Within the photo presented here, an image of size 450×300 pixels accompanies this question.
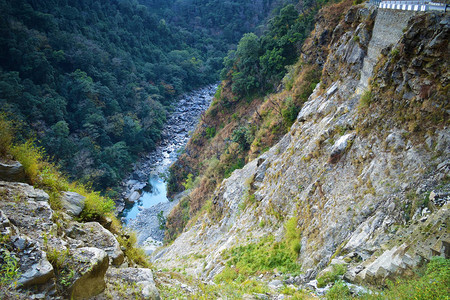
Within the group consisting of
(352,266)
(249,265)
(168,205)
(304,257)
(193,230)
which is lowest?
(168,205)

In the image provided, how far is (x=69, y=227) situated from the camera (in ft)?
→ 19.0

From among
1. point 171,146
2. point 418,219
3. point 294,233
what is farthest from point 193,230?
point 171,146

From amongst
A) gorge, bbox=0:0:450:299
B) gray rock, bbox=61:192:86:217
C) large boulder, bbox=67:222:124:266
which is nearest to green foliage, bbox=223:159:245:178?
gorge, bbox=0:0:450:299

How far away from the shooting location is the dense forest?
35.5m

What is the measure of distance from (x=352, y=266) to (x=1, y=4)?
196 feet

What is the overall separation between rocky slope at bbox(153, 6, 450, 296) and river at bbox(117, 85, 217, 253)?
15.2 metres

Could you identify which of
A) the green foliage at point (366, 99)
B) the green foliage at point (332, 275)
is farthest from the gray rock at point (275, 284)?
the green foliage at point (366, 99)

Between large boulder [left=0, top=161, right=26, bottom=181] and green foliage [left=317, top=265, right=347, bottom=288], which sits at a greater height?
large boulder [left=0, top=161, right=26, bottom=181]

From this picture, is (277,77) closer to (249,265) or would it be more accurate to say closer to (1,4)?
(249,265)

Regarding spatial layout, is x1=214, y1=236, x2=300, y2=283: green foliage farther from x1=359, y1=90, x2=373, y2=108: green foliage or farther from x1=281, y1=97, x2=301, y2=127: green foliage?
x1=281, y1=97, x2=301, y2=127: green foliage

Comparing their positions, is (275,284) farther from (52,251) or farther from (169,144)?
(169,144)

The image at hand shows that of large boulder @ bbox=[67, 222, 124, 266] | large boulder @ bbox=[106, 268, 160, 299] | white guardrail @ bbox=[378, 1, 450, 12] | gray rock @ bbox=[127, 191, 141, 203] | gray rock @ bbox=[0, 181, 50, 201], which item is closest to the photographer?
large boulder @ bbox=[106, 268, 160, 299]

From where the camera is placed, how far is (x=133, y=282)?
17.5ft

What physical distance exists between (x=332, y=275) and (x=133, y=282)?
14.9ft
